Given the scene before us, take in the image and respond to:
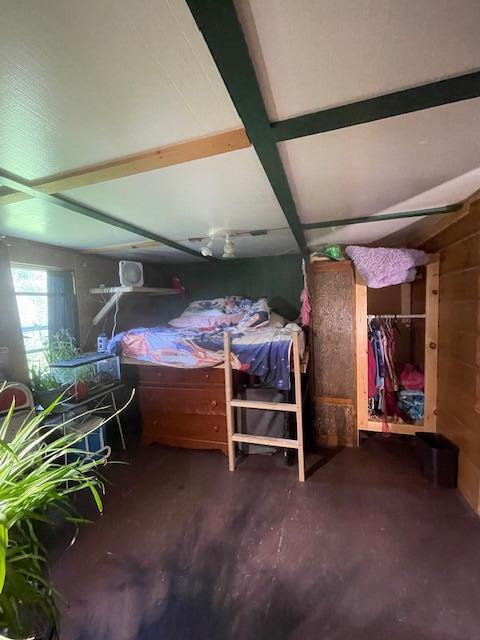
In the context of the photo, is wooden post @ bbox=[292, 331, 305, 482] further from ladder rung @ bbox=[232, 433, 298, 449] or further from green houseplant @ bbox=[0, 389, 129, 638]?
green houseplant @ bbox=[0, 389, 129, 638]

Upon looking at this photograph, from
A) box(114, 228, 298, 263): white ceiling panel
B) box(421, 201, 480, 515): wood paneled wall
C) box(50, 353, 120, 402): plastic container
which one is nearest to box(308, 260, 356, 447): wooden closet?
box(114, 228, 298, 263): white ceiling panel

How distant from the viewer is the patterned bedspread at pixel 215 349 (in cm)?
234

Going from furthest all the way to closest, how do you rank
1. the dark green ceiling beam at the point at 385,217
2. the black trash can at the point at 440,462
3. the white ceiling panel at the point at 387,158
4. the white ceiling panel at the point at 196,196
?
the black trash can at the point at 440,462, the dark green ceiling beam at the point at 385,217, the white ceiling panel at the point at 196,196, the white ceiling panel at the point at 387,158

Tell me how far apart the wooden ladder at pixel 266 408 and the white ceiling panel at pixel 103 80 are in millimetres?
1610

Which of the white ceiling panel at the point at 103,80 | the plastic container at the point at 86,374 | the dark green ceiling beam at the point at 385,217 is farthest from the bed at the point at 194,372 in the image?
the white ceiling panel at the point at 103,80

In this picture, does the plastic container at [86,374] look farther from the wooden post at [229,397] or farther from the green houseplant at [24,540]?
the green houseplant at [24,540]

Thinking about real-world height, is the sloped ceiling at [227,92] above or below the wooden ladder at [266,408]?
above

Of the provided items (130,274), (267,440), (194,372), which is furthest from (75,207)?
(267,440)

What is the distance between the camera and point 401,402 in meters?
2.68

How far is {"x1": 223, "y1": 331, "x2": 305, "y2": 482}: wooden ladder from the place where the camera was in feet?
7.29

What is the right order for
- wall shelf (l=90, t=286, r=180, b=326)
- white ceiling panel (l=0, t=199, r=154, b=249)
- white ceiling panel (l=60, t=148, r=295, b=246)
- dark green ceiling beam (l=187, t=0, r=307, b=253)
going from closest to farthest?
dark green ceiling beam (l=187, t=0, r=307, b=253), white ceiling panel (l=60, t=148, r=295, b=246), white ceiling panel (l=0, t=199, r=154, b=249), wall shelf (l=90, t=286, r=180, b=326)

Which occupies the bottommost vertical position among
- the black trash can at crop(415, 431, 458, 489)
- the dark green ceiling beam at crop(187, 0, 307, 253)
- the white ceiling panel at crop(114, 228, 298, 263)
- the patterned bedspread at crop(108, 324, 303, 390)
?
the black trash can at crop(415, 431, 458, 489)

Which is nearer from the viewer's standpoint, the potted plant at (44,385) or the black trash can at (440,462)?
the black trash can at (440,462)

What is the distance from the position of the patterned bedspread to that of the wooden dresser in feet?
0.54
